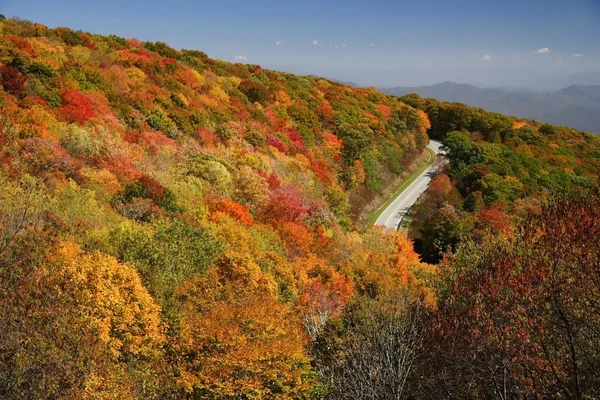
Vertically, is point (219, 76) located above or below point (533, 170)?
above

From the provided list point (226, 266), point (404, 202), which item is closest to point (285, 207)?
point (226, 266)

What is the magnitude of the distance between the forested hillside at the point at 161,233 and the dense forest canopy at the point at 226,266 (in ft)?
0.40

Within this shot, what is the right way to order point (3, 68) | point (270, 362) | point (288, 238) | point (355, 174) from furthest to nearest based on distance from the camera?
point (355, 174), point (3, 68), point (288, 238), point (270, 362)

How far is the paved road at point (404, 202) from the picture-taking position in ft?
201

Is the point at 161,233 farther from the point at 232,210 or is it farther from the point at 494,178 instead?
the point at 494,178

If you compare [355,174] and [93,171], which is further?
[355,174]

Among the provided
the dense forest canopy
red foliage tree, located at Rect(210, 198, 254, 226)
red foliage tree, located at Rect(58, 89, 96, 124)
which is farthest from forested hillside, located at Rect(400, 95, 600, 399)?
red foliage tree, located at Rect(58, 89, 96, 124)

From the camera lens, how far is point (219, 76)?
73250mm

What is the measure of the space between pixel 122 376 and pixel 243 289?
758 cm

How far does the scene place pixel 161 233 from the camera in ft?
76.6

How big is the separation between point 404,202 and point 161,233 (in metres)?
50.1

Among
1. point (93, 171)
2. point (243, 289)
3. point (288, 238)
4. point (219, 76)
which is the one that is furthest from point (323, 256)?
point (219, 76)

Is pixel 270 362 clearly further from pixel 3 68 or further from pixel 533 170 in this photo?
pixel 533 170

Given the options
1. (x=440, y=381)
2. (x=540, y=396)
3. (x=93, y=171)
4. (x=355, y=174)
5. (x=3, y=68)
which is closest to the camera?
(x=540, y=396)
